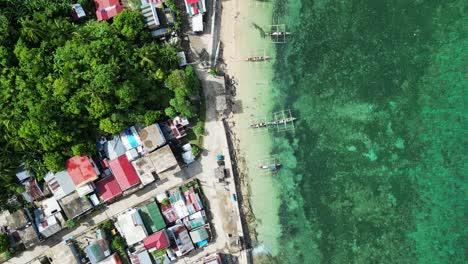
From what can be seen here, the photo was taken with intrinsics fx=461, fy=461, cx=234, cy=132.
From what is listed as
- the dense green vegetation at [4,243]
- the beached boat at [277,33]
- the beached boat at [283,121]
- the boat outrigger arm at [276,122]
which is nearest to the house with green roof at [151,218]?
the boat outrigger arm at [276,122]

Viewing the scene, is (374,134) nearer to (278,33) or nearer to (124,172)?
(278,33)

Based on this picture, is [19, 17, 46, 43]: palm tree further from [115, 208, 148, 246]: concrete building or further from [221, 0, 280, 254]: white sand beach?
[115, 208, 148, 246]: concrete building

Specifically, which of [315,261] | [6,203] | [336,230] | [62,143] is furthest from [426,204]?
[6,203]

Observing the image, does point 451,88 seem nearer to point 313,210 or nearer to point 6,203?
point 313,210

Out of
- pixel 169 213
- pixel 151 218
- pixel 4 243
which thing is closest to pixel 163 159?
pixel 169 213

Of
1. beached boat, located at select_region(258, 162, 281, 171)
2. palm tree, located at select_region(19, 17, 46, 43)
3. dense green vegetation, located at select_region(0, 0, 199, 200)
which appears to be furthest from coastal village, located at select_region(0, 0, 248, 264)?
palm tree, located at select_region(19, 17, 46, 43)

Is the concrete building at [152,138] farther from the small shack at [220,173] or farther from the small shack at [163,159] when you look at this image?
the small shack at [220,173]
